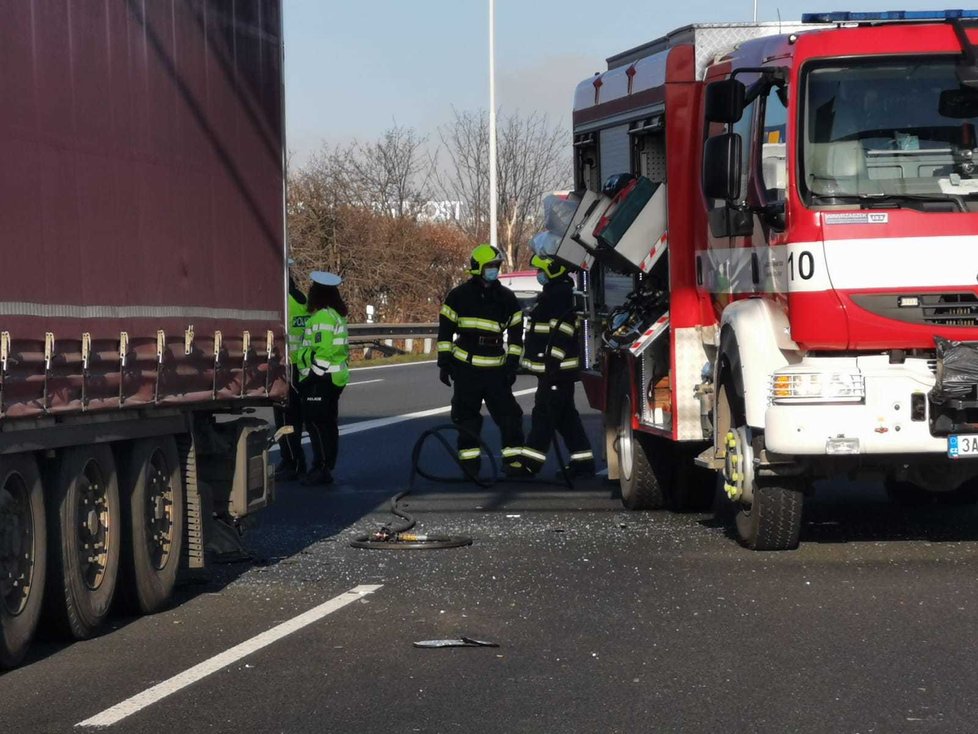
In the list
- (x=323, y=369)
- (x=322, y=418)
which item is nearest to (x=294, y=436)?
(x=322, y=418)

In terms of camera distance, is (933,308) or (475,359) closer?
(933,308)

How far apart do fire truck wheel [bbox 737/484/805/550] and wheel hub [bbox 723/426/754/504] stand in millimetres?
58

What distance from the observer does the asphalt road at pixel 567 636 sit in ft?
20.7

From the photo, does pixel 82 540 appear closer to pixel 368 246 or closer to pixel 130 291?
pixel 130 291

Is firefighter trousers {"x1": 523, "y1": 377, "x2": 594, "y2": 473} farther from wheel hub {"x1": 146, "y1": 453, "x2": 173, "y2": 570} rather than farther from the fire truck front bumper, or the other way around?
wheel hub {"x1": 146, "y1": 453, "x2": 173, "y2": 570}

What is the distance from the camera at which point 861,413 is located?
9.23m

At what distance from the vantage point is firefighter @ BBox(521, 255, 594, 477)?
1445 cm

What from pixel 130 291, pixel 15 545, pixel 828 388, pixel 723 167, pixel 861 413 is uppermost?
pixel 723 167

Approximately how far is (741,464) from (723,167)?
1644mm

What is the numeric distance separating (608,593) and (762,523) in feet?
4.39

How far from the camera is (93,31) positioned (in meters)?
7.55

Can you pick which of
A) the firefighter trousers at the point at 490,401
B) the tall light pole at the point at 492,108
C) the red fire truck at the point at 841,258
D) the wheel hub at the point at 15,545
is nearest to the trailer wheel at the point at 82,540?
the wheel hub at the point at 15,545

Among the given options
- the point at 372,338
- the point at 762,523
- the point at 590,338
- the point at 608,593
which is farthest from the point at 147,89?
the point at 372,338

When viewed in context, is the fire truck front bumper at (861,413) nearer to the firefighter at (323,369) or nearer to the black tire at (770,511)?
the black tire at (770,511)
